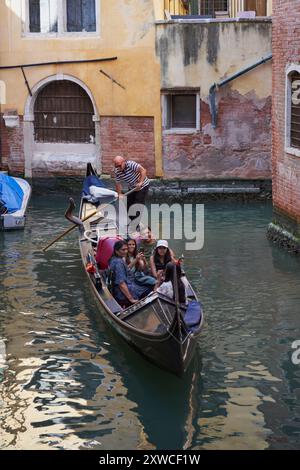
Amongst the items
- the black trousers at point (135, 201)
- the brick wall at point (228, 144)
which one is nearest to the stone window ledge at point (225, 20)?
the brick wall at point (228, 144)

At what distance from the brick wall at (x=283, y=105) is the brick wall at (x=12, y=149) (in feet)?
16.6

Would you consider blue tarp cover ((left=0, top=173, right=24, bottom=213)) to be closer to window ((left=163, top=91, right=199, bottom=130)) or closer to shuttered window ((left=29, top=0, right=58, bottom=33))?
window ((left=163, top=91, right=199, bottom=130))

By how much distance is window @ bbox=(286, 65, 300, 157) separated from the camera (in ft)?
32.7

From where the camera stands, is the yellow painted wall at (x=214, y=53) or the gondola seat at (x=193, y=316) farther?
the yellow painted wall at (x=214, y=53)

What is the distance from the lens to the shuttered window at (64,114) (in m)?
14.5

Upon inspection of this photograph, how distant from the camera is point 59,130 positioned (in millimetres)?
14656

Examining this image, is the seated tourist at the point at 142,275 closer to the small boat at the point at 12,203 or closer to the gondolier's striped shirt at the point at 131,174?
the gondolier's striped shirt at the point at 131,174

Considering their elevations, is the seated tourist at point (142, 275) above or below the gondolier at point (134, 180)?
below

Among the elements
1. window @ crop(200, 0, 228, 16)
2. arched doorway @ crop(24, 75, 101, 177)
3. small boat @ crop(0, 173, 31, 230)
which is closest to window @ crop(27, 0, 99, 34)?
arched doorway @ crop(24, 75, 101, 177)

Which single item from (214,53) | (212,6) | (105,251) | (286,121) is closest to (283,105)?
(286,121)

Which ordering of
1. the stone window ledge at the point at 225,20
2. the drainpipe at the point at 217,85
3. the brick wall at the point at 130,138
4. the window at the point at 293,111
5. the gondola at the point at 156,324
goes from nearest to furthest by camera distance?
the gondola at the point at 156,324
the window at the point at 293,111
the stone window ledge at the point at 225,20
the drainpipe at the point at 217,85
the brick wall at the point at 130,138

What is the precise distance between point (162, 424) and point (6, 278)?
3954 millimetres

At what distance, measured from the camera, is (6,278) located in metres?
9.62

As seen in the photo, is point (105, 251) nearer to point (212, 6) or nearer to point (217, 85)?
point (217, 85)
